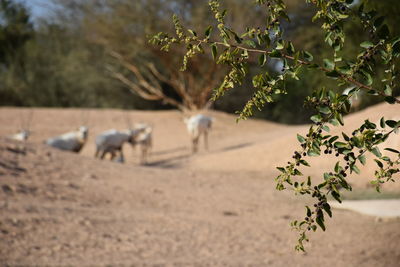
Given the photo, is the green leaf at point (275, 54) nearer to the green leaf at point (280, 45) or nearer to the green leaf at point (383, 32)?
the green leaf at point (280, 45)

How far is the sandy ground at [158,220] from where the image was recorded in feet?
16.9

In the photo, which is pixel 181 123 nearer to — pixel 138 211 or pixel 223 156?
pixel 223 156

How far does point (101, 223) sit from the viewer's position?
5.90 metres

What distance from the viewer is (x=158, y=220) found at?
629 cm

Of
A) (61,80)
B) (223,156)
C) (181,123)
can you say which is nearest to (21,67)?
(61,80)

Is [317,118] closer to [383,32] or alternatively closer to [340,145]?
[340,145]

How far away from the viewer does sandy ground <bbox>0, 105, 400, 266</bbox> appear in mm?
5148

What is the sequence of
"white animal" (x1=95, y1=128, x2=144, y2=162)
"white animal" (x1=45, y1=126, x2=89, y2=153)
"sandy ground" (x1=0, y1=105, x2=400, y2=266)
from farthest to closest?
"white animal" (x1=45, y1=126, x2=89, y2=153) → "white animal" (x1=95, y1=128, x2=144, y2=162) → "sandy ground" (x1=0, y1=105, x2=400, y2=266)

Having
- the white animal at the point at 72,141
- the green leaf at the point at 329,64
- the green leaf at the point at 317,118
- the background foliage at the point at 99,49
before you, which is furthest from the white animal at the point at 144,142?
the green leaf at the point at 329,64

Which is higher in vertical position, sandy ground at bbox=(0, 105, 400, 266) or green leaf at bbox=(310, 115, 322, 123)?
green leaf at bbox=(310, 115, 322, 123)

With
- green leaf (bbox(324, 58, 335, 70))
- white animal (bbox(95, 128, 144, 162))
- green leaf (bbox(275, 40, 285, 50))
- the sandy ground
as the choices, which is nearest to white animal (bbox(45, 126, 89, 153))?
white animal (bbox(95, 128, 144, 162))

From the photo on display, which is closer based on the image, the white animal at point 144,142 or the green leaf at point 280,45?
the green leaf at point 280,45

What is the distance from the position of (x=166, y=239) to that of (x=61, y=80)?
23.2m

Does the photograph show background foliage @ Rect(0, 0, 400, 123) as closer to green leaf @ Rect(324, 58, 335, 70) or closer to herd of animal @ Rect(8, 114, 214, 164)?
herd of animal @ Rect(8, 114, 214, 164)
